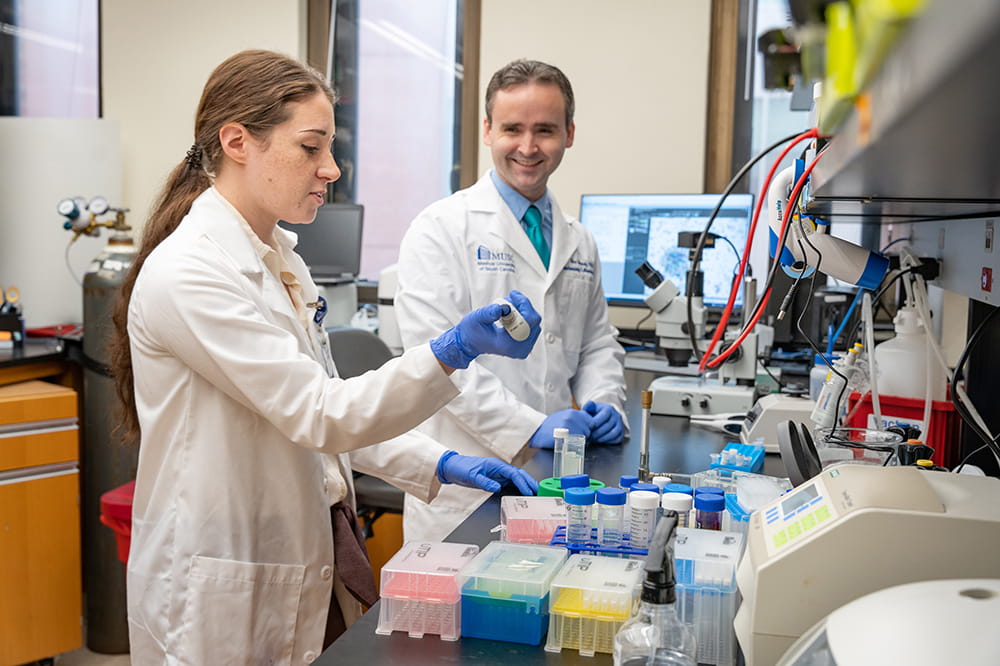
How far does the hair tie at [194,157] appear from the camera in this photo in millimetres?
1529

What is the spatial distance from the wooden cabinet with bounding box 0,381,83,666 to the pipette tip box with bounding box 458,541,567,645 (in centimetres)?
206

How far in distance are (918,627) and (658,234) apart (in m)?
2.74

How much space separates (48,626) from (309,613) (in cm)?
163

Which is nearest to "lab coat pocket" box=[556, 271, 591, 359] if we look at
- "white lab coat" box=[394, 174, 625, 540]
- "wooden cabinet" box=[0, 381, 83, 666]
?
"white lab coat" box=[394, 174, 625, 540]

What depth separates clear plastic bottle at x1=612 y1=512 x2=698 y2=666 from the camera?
0.76m

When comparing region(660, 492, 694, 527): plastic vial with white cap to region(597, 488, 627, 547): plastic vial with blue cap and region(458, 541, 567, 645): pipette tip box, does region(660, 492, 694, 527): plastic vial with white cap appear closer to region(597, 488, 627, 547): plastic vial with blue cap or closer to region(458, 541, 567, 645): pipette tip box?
region(597, 488, 627, 547): plastic vial with blue cap

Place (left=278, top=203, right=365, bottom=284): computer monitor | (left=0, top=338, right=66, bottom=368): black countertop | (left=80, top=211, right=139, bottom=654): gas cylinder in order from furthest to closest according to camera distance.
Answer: (left=278, top=203, right=365, bottom=284): computer monitor, (left=80, top=211, right=139, bottom=654): gas cylinder, (left=0, top=338, right=66, bottom=368): black countertop

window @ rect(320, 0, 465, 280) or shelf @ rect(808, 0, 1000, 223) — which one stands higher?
window @ rect(320, 0, 465, 280)

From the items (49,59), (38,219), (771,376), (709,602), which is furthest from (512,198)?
(49,59)

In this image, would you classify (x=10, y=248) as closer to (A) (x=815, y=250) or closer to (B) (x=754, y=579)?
(A) (x=815, y=250)

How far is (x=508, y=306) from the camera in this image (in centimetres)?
133

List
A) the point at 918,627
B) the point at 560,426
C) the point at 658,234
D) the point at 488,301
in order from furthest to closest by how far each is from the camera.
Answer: the point at 658,234
the point at 488,301
the point at 560,426
the point at 918,627

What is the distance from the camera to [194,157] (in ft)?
5.04

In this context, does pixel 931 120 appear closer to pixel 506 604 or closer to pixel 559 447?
pixel 506 604
